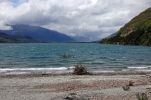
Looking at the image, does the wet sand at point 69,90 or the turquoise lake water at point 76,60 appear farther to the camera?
the turquoise lake water at point 76,60

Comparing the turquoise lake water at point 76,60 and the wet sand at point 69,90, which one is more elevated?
the wet sand at point 69,90

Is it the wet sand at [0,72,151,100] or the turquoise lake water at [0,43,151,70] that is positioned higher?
the wet sand at [0,72,151,100]

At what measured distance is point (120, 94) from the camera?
25047mm

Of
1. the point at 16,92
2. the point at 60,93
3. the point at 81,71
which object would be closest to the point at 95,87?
the point at 60,93

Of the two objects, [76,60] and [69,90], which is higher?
[69,90]

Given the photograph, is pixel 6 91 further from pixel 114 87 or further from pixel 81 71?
pixel 81 71

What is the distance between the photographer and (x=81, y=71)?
41.5m

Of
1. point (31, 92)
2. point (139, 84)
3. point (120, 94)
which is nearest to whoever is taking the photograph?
point (120, 94)

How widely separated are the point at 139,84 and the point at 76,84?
16.2 feet

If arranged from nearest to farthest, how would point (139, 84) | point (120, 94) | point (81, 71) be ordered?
point (120, 94)
point (139, 84)
point (81, 71)

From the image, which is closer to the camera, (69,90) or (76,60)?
(69,90)

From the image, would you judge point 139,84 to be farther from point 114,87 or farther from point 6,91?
point 6,91

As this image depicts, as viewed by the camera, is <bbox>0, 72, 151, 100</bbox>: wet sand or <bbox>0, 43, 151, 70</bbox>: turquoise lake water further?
<bbox>0, 43, 151, 70</bbox>: turquoise lake water

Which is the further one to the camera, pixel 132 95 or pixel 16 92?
pixel 16 92
